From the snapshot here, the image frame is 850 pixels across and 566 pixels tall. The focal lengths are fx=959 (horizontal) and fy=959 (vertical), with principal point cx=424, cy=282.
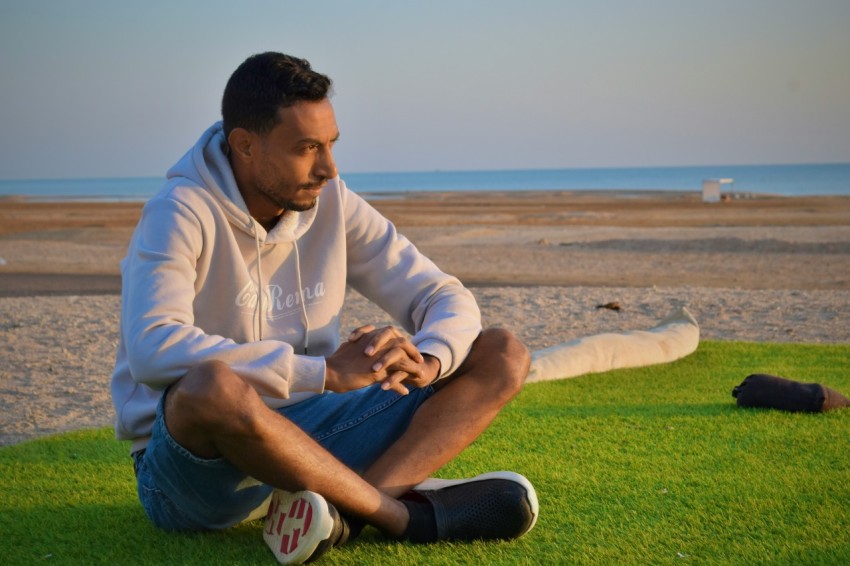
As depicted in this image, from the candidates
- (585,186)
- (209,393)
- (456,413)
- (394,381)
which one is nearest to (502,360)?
(456,413)

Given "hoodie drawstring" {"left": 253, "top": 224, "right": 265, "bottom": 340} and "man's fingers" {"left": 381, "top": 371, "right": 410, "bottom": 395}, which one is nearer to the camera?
"man's fingers" {"left": 381, "top": 371, "right": 410, "bottom": 395}

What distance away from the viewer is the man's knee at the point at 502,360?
3051 mm

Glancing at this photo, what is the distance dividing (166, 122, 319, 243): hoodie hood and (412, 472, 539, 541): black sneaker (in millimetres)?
917

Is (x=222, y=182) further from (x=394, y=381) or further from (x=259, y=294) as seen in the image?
(x=394, y=381)

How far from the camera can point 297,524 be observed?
8.64 feet

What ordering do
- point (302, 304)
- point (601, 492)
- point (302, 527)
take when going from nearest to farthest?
point (302, 527)
point (302, 304)
point (601, 492)

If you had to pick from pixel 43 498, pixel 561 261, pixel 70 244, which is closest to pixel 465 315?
pixel 43 498

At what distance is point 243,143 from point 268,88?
20cm

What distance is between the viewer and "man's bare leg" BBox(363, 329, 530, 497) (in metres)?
2.89

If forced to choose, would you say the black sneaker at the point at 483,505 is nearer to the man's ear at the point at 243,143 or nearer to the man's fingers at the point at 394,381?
the man's fingers at the point at 394,381

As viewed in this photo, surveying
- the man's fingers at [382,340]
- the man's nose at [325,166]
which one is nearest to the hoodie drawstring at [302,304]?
the man's nose at [325,166]

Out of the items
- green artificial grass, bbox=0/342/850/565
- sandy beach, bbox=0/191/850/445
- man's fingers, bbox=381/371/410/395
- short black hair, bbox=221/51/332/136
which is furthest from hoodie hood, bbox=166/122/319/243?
sandy beach, bbox=0/191/850/445

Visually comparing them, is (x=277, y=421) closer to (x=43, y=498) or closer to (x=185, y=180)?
(x=185, y=180)

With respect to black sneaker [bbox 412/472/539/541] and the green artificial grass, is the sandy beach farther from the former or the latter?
black sneaker [bbox 412/472/539/541]
